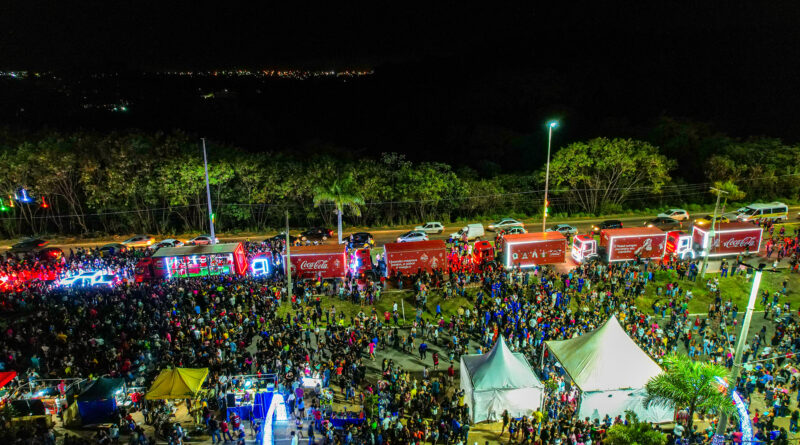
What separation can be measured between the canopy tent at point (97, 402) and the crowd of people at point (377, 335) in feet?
6.97

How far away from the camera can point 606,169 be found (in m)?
45.9

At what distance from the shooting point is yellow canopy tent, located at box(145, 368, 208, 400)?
707 inches

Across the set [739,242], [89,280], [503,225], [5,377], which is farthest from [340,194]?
[739,242]

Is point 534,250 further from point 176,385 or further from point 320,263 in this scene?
point 176,385

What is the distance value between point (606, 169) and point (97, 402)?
41.2 metres

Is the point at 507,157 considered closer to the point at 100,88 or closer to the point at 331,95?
the point at 331,95

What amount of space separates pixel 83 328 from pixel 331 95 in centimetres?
9437

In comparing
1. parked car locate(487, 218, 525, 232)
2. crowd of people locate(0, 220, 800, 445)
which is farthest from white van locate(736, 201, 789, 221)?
parked car locate(487, 218, 525, 232)

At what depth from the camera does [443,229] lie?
4206 cm

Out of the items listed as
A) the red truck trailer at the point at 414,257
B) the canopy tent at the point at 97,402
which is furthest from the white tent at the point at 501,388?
the canopy tent at the point at 97,402

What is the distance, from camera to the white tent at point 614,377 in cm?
1802

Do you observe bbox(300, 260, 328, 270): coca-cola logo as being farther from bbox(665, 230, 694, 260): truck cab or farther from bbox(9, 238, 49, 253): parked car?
bbox(9, 238, 49, 253): parked car

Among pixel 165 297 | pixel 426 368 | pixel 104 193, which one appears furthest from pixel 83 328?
pixel 104 193

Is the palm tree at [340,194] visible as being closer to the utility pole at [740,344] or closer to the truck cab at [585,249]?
the truck cab at [585,249]
